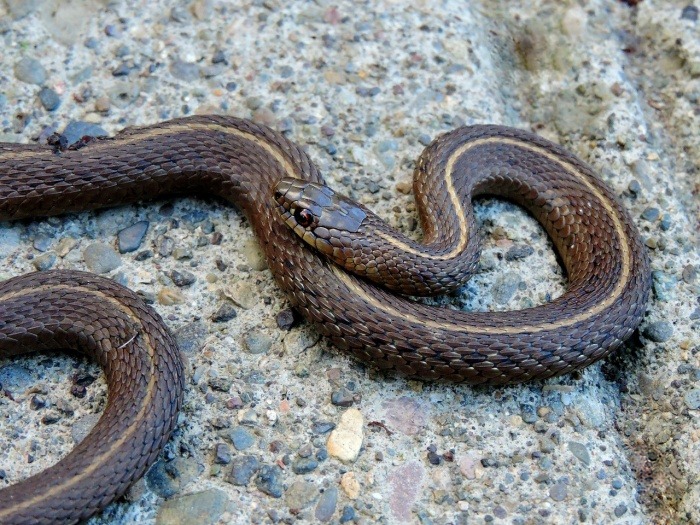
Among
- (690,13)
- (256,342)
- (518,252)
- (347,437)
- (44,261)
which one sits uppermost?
(690,13)

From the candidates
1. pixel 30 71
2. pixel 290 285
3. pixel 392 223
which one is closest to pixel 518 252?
pixel 392 223

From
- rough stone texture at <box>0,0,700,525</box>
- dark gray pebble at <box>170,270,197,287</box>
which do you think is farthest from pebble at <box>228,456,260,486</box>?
dark gray pebble at <box>170,270,197,287</box>

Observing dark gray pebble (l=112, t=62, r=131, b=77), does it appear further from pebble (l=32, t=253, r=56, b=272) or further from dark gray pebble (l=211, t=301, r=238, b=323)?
dark gray pebble (l=211, t=301, r=238, b=323)

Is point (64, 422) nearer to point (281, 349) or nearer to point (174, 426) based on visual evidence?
point (174, 426)

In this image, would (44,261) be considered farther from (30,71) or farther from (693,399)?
(693,399)

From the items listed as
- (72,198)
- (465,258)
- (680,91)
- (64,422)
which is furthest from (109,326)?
(680,91)

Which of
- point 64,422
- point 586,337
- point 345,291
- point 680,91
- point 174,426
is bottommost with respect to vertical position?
point 64,422

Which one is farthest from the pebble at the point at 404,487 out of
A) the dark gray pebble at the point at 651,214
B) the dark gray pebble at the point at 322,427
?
the dark gray pebble at the point at 651,214
